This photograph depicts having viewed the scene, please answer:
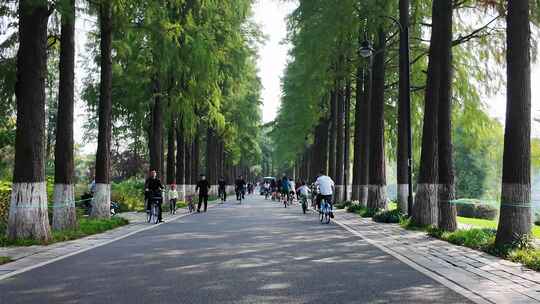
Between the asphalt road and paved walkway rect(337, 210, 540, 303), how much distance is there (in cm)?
37

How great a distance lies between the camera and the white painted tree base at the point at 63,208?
1599cm

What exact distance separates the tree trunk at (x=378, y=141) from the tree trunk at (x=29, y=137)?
48.8ft

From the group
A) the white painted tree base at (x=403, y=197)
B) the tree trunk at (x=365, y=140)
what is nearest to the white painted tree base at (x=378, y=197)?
the white painted tree base at (x=403, y=197)

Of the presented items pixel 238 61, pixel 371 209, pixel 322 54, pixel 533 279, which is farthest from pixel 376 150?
pixel 533 279

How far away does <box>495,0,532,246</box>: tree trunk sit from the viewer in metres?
11.6

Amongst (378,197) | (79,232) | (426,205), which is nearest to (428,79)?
(426,205)

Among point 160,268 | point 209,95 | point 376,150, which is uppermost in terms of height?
point 209,95

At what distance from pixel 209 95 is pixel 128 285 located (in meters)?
21.7

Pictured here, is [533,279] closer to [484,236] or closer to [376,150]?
[484,236]

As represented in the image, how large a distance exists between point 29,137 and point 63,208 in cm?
334

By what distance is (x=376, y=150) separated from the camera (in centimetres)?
2519

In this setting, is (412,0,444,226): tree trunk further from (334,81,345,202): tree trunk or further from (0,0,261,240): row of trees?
(334,81,345,202): tree trunk

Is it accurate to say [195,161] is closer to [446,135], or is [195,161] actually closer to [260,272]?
[446,135]

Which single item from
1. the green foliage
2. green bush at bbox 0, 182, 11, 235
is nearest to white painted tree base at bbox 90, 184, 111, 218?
green bush at bbox 0, 182, 11, 235
